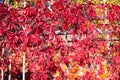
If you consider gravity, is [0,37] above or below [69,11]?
below

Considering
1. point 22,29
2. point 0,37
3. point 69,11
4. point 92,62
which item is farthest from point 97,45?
point 0,37

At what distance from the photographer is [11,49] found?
5.60 metres

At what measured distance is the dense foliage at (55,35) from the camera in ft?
17.5

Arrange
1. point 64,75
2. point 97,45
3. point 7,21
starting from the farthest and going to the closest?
point 64,75, point 97,45, point 7,21

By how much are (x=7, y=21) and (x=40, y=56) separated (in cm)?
84

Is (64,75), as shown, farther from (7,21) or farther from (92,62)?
(7,21)

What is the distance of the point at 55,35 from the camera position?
17.7 feet

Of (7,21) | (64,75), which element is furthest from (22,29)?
(64,75)

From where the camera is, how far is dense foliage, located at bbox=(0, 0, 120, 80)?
5.34 meters

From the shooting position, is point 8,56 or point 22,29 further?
point 8,56

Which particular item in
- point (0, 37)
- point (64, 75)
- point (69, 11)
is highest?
point (69, 11)

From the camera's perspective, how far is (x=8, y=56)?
589 centimetres

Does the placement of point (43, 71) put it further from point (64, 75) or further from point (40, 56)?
point (64, 75)

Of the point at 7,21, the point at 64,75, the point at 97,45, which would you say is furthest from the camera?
the point at 64,75
